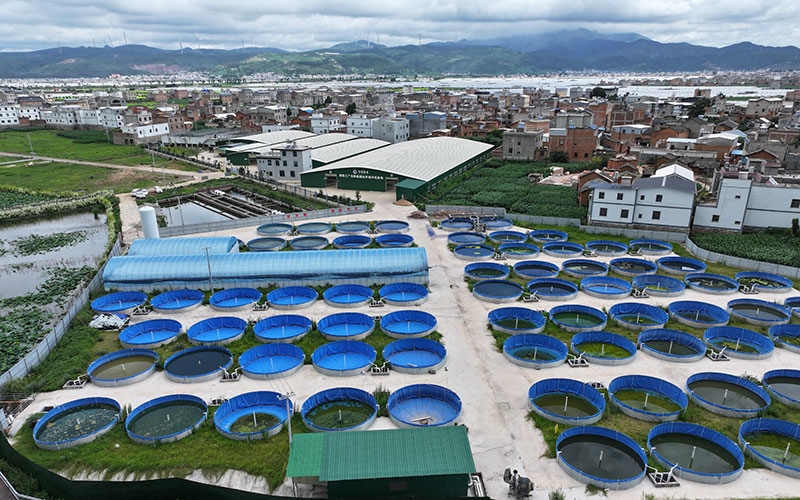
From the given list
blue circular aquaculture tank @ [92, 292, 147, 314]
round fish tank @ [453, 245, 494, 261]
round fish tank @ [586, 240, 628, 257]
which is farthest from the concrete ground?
round fish tank @ [586, 240, 628, 257]

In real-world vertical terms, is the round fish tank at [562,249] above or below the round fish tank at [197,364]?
above

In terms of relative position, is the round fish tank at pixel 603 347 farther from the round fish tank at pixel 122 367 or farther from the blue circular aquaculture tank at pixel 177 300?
the blue circular aquaculture tank at pixel 177 300

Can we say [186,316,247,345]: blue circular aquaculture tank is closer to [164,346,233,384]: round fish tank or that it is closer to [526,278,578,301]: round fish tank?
[164,346,233,384]: round fish tank

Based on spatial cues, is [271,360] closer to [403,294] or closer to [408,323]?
[408,323]

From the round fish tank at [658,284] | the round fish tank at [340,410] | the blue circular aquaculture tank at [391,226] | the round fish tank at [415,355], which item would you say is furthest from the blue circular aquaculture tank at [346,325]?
the round fish tank at [658,284]

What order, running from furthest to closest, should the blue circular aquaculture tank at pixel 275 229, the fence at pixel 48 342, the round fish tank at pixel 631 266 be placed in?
the blue circular aquaculture tank at pixel 275 229 → the round fish tank at pixel 631 266 → the fence at pixel 48 342

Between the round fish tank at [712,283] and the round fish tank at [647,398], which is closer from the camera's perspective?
the round fish tank at [647,398]
